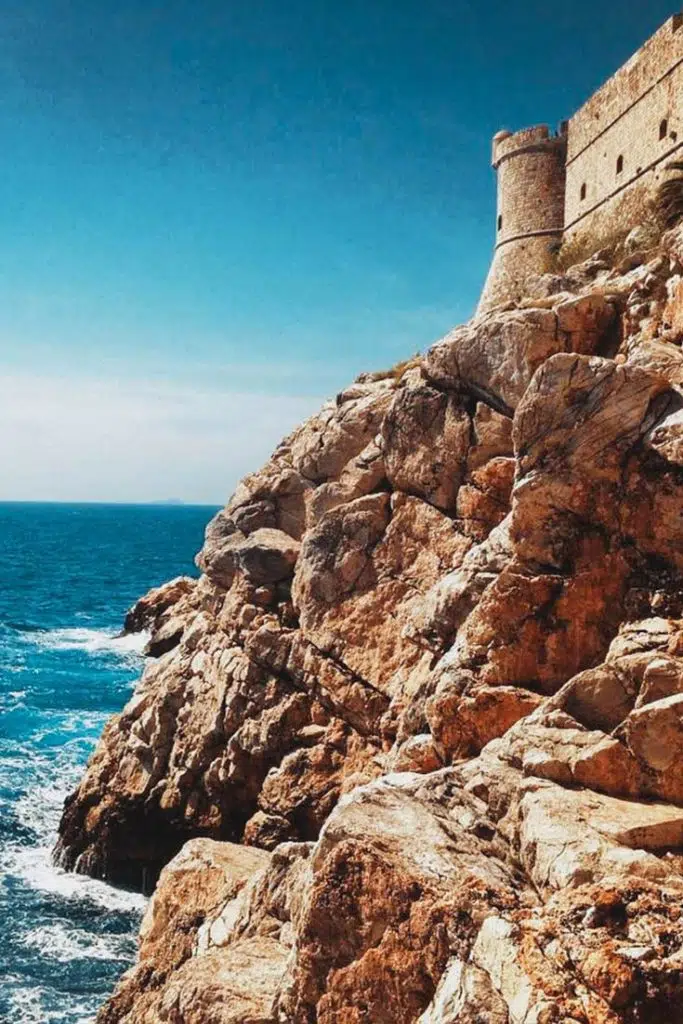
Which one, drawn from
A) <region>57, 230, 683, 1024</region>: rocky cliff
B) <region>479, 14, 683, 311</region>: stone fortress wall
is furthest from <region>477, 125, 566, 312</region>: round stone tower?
<region>57, 230, 683, 1024</region>: rocky cliff

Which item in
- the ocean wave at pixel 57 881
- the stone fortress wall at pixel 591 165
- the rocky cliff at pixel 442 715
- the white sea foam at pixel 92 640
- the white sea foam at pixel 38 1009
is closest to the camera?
the rocky cliff at pixel 442 715

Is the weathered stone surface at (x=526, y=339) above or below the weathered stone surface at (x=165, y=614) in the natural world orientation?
above

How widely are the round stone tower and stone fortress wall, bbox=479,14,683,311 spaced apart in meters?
0.05

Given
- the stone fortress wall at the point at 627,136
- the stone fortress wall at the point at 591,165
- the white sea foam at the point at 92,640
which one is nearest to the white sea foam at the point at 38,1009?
the stone fortress wall at the point at 591,165

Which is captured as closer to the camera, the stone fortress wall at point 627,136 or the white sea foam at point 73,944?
the white sea foam at point 73,944

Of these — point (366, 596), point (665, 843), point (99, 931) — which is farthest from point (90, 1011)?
point (665, 843)

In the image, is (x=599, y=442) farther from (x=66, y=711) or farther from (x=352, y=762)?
(x=66, y=711)

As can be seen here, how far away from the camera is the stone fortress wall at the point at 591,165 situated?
95.5ft

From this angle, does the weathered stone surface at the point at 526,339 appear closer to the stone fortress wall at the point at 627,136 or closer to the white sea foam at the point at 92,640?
Answer: the stone fortress wall at the point at 627,136

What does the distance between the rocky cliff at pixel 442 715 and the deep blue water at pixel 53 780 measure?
5.72ft

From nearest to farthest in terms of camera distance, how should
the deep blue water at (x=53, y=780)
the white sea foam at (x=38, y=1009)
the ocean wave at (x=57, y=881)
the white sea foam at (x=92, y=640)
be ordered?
the white sea foam at (x=38, y=1009)
the deep blue water at (x=53, y=780)
the ocean wave at (x=57, y=881)
the white sea foam at (x=92, y=640)

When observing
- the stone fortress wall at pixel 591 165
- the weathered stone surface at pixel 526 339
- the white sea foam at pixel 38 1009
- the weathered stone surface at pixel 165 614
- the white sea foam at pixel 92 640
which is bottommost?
the white sea foam at pixel 38 1009

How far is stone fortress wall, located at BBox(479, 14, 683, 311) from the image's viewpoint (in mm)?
29109

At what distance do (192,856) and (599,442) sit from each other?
1184cm
